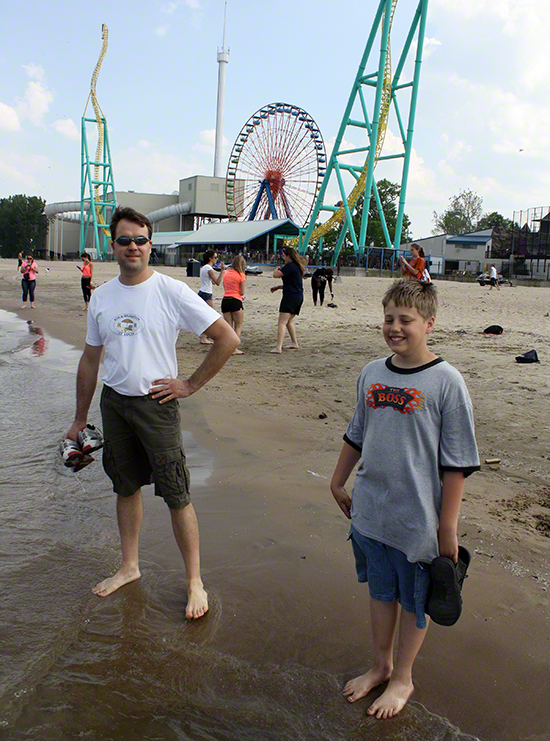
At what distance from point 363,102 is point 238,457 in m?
32.3

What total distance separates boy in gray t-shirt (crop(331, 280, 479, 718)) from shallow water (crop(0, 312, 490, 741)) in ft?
1.25

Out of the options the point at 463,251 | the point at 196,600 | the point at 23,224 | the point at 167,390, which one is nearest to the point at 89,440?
the point at 167,390

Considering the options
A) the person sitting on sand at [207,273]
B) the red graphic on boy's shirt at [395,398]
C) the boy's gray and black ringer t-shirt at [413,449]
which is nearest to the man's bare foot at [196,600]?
the boy's gray and black ringer t-shirt at [413,449]

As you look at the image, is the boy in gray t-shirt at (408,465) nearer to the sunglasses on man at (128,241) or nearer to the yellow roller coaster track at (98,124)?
the sunglasses on man at (128,241)

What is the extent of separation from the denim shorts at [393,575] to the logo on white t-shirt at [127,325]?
1.24 metres

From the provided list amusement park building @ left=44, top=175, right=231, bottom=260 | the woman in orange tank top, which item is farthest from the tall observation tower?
the woman in orange tank top

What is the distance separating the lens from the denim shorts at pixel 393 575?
6.27 ft

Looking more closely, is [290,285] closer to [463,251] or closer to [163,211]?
[463,251]

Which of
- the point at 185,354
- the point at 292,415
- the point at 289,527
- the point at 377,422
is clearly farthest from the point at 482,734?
the point at 185,354

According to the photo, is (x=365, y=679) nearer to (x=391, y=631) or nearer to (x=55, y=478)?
(x=391, y=631)

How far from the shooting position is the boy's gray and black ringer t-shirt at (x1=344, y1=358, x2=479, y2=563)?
184 cm

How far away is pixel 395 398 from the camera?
191cm

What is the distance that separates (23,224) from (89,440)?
298ft

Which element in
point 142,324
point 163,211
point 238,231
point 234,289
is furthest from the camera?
point 163,211
